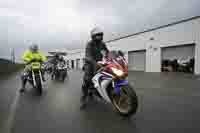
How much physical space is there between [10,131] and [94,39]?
8.11 feet

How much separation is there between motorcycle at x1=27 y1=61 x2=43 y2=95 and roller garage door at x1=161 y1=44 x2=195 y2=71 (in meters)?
15.4

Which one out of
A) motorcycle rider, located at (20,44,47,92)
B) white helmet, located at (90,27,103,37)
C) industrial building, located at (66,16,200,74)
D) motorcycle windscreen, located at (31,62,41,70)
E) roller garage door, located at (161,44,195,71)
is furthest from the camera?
roller garage door, located at (161,44,195,71)

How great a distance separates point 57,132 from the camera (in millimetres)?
2016

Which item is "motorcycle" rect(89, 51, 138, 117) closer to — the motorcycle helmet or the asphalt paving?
the asphalt paving

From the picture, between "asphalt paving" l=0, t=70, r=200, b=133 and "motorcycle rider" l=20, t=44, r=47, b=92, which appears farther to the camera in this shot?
"motorcycle rider" l=20, t=44, r=47, b=92

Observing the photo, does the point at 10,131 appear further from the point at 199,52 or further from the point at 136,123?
the point at 199,52

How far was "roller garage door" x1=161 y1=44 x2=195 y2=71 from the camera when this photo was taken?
1386cm

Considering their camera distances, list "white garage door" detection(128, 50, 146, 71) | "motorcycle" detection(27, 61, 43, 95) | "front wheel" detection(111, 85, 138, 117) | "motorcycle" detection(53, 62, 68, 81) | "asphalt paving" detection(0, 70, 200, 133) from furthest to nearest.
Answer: "white garage door" detection(128, 50, 146, 71) < "motorcycle" detection(53, 62, 68, 81) < "motorcycle" detection(27, 61, 43, 95) < "front wheel" detection(111, 85, 138, 117) < "asphalt paving" detection(0, 70, 200, 133)

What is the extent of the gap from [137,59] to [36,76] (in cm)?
1776

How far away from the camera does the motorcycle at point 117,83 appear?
7.82 feet

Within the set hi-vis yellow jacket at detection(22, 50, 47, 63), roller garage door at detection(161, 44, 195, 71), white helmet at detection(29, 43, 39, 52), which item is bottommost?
hi-vis yellow jacket at detection(22, 50, 47, 63)

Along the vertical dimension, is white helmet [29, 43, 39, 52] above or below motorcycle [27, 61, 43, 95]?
above

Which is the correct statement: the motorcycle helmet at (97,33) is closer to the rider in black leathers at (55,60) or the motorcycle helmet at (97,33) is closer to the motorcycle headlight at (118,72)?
the motorcycle headlight at (118,72)

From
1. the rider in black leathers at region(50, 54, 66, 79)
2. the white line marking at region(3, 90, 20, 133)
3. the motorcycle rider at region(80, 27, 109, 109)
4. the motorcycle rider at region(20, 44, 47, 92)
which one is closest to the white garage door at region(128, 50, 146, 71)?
the rider in black leathers at region(50, 54, 66, 79)
